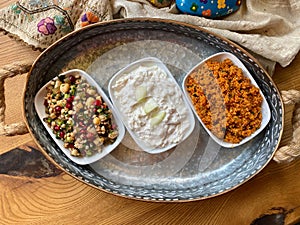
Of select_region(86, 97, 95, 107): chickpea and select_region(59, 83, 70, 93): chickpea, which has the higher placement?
select_region(59, 83, 70, 93): chickpea

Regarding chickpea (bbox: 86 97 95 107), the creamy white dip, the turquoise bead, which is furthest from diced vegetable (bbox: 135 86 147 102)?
the turquoise bead

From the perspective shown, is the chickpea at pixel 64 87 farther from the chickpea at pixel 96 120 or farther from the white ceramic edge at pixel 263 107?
the white ceramic edge at pixel 263 107

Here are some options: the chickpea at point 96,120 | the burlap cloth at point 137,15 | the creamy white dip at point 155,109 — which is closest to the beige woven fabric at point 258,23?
the burlap cloth at point 137,15

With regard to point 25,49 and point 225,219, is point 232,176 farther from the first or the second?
point 25,49

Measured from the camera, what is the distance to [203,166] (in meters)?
1.16

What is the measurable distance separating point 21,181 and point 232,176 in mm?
501

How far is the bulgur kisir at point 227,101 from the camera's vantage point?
1097mm

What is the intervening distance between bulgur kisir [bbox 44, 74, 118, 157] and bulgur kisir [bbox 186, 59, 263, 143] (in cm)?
22

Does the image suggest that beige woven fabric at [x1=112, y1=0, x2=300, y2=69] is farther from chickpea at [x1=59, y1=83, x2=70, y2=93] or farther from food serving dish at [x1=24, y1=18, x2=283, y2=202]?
chickpea at [x1=59, y1=83, x2=70, y2=93]

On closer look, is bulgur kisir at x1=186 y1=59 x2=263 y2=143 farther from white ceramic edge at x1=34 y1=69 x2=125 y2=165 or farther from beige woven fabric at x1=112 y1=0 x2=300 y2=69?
white ceramic edge at x1=34 y1=69 x2=125 y2=165

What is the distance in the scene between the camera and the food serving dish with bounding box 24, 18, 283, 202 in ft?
3.66

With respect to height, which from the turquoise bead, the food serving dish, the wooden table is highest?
the turquoise bead

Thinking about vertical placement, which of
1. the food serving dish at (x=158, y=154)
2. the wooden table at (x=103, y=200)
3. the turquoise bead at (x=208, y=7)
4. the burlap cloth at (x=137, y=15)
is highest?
the turquoise bead at (x=208, y=7)

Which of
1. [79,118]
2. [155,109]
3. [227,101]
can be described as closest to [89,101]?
[79,118]
